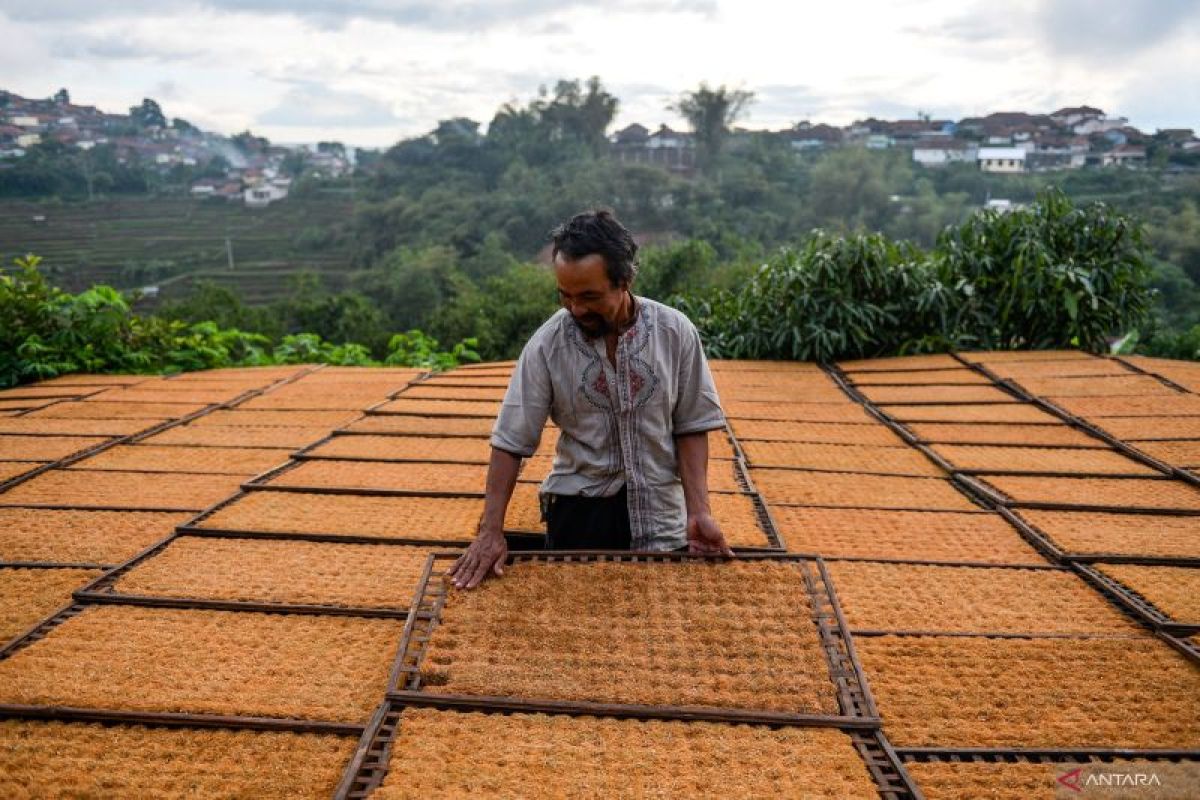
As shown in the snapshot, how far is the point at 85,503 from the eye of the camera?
2.54 m

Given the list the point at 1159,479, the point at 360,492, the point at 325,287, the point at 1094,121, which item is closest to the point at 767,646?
the point at 360,492

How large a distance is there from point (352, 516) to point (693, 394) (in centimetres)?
117

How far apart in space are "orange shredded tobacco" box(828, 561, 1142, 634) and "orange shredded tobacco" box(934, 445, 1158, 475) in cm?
96

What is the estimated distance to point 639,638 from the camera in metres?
1.50

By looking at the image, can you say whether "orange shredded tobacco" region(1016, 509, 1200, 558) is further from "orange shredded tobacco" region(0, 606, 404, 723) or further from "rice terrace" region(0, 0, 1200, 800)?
"orange shredded tobacco" region(0, 606, 404, 723)

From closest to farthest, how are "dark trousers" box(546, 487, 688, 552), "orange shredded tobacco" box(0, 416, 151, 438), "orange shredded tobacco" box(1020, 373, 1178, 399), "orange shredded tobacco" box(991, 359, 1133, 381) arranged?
"dark trousers" box(546, 487, 688, 552)
"orange shredded tobacco" box(0, 416, 151, 438)
"orange shredded tobacco" box(1020, 373, 1178, 399)
"orange shredded tobacco" box(991, 359, 1133, 381)

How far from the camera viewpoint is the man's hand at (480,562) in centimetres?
159

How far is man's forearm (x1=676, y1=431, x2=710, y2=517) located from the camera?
5.48 ft

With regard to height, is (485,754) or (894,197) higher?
(894,197)

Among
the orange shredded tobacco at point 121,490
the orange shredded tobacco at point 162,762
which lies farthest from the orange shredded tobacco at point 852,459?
the orange shredded tobacco at point 162,762

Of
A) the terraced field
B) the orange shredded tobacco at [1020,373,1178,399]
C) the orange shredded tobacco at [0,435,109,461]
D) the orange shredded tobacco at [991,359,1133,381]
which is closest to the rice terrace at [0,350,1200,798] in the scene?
the orange shredded tobacco at [0,435,109,461]

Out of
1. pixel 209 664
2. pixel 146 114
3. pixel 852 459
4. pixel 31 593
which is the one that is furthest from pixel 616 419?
pixel 146 114

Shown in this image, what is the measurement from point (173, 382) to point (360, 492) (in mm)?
2716

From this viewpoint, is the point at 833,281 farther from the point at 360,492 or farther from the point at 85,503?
the point at 85,503
